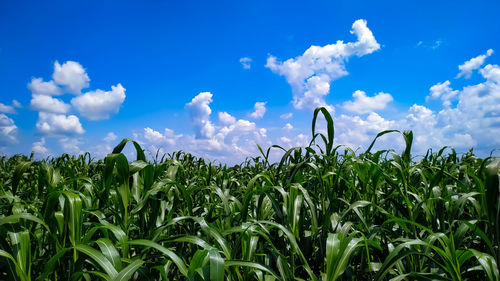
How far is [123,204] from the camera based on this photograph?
1.61 meters

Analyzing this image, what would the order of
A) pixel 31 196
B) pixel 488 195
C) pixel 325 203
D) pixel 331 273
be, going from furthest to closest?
pixel 31 196 < pixel 325 203 < pixel 331 273 < pixel 488 195

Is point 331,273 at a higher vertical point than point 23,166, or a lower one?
lower

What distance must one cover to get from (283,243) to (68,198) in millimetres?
1138

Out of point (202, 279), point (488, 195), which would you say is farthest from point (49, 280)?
point (488, 195)

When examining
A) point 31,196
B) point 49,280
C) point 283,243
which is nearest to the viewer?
point 49,280

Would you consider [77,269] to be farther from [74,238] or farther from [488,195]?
[488,195]

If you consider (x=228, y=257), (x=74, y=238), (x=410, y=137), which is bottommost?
(x=228, y=257)

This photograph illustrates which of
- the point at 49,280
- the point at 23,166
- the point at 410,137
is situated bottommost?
the point at 49,280

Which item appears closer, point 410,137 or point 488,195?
point 488,195

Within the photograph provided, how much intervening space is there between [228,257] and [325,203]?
846mm

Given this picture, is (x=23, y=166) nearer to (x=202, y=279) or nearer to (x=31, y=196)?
(x=202, y=279)

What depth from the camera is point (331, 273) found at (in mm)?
1288

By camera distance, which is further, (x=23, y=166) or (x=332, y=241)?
(x=23, y=166)

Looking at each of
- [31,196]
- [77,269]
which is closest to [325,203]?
[77,269]
